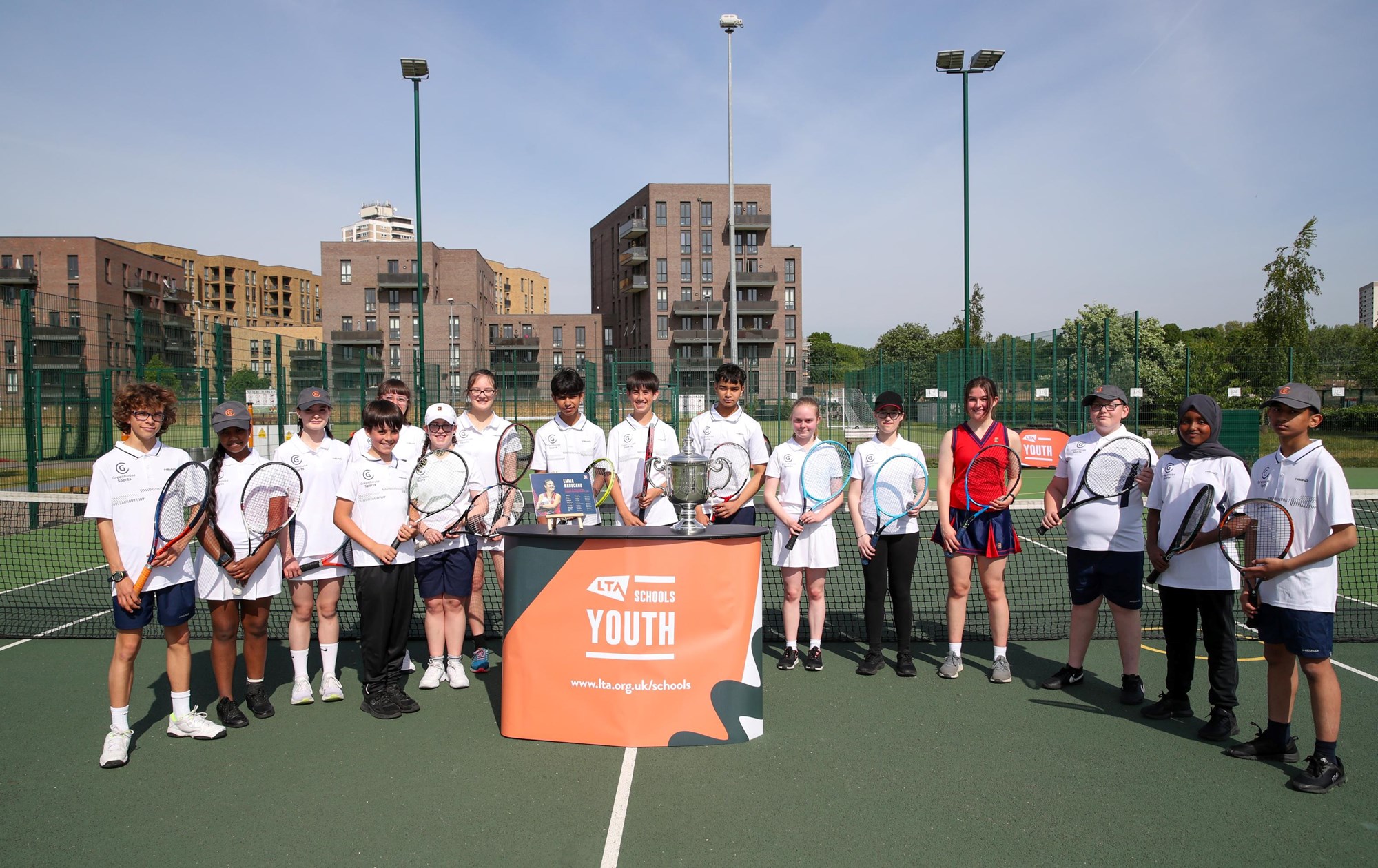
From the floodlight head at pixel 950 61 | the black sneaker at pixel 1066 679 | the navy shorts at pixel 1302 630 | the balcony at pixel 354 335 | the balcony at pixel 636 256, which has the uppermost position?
the balcony at pixel 636 256

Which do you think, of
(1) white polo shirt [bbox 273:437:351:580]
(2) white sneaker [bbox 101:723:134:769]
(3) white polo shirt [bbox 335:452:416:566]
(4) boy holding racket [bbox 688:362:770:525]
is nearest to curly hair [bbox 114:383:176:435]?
(1) white polo shirt [bbox 273:437:351:580]

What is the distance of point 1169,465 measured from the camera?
15.3ft

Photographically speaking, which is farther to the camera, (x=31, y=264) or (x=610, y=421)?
(x=31, y=264)

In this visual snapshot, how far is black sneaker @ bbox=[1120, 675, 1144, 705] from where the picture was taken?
4996mm

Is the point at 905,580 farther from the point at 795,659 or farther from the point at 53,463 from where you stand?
the point at 53,463

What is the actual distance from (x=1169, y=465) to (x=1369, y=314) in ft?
706

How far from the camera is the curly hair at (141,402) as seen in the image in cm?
418

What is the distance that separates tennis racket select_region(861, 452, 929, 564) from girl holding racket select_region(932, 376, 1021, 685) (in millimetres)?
159

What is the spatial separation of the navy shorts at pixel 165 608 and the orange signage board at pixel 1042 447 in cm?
1429

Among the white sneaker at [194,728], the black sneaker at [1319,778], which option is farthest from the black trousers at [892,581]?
the white sneaker at [194,728]

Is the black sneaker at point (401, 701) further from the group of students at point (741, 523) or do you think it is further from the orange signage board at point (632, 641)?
the orange signage board at point (632, 641)

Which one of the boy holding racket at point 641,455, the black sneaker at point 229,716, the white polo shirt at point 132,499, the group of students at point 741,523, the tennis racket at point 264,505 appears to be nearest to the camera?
the group of students at point 741,523

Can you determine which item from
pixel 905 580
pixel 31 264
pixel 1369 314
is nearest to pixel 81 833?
pixel 905 580

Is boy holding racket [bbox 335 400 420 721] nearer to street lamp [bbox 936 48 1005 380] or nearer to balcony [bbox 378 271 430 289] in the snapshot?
street lamp [bbox 936 48 1005 380]
